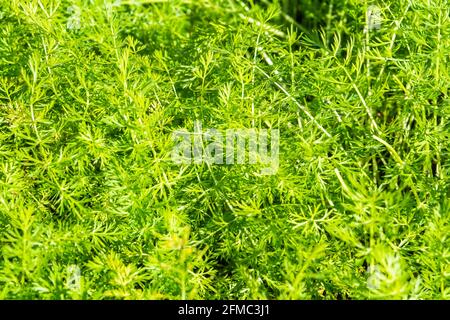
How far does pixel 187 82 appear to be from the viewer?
2.40 metres

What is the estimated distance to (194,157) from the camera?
6.82ft

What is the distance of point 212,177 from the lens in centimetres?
205

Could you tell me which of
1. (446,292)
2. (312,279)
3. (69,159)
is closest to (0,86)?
(69,159)

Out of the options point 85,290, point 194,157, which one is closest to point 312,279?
point 194,157

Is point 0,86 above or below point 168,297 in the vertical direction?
above

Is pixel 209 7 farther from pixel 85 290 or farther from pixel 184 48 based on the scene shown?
pixel 85 290

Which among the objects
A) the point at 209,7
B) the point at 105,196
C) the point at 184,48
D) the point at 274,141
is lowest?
the point at 105,196

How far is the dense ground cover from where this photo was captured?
1837 mm

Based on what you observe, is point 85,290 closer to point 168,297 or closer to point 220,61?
point 168,297

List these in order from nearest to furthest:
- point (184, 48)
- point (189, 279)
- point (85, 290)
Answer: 1. point (85, 290)
2. point (189, 279)
3. point (184, 48)

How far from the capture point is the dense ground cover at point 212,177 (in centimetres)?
184

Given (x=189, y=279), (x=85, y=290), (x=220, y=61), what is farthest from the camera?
Result: (x=220, y=61)

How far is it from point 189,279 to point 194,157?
391 mm

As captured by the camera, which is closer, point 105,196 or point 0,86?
point 105,196
